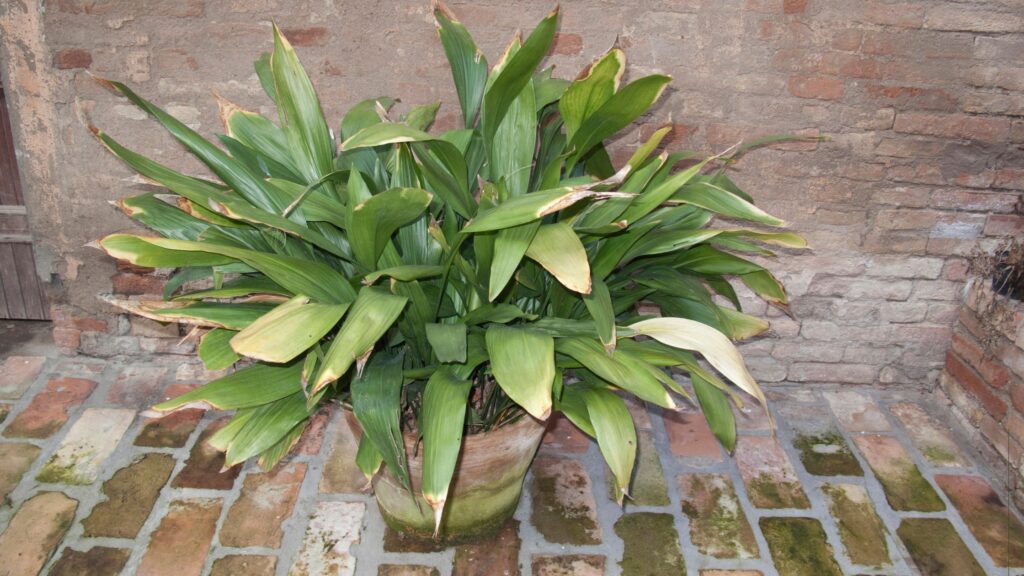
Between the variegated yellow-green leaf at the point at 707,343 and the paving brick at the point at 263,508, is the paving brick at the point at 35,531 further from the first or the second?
the variegated yellow-green leaf at the point at 707,343

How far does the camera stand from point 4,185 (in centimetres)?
258

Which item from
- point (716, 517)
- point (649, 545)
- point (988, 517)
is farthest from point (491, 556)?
point (988, 517)

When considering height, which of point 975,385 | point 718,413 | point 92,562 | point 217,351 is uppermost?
point 217,351

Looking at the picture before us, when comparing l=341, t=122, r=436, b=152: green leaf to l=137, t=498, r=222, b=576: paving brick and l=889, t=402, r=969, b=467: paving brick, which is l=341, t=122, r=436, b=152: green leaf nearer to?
l=137, t=498, r=222, b=576: paving brick

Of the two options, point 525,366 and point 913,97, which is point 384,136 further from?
point 913,97

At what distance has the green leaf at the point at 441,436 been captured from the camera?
1270 millimetres

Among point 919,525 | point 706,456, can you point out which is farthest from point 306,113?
point 919,525

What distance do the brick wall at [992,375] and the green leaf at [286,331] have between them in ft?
6.61

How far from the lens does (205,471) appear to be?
6.82ft

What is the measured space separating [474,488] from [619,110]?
94 centimetres

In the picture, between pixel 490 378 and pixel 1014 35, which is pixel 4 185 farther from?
pixel 1014 35

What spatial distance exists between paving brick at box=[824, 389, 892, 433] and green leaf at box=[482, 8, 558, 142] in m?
1.68

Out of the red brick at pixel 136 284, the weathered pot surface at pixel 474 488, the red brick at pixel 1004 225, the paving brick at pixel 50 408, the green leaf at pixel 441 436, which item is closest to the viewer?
the green leaf at pixel 441 436

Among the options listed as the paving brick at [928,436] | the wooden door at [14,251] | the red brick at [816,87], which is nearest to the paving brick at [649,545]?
the paving brick at [928,436]
